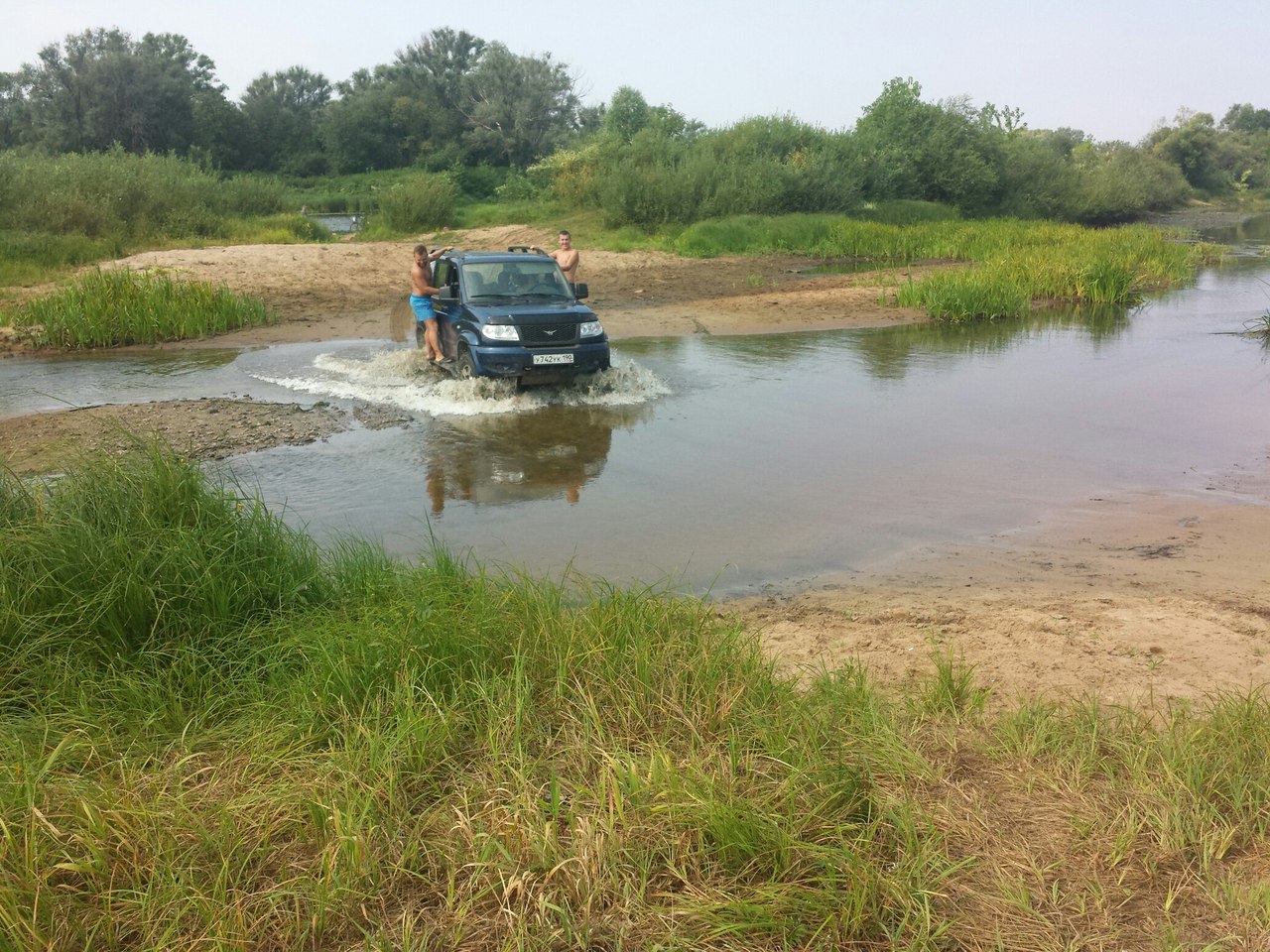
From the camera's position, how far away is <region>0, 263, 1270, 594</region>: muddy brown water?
7992 millimetres

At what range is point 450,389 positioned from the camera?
510 inches

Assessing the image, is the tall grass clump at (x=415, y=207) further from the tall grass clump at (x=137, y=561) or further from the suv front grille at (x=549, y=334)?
the tall grass clump at (x=137, y=561)

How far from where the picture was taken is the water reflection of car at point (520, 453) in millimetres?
Answer: 9266

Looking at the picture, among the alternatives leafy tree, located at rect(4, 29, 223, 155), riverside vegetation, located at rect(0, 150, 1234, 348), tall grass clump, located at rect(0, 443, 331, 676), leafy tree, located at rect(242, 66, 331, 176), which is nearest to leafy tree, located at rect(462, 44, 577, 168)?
leafy tree, located at rect(242, 66, 331, 176)

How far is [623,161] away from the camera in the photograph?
37312mm

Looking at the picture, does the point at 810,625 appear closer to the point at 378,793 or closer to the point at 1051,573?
the point at 1051,573

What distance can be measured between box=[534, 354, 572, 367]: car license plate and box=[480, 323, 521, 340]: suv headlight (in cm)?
35

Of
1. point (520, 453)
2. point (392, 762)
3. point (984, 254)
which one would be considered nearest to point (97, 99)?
point (984, 254)

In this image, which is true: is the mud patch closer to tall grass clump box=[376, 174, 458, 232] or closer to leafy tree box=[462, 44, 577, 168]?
tall grass clump box=[376, 174, 458, 232]

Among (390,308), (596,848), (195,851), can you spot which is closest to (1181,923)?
(596,848)

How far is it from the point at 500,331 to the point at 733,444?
3355mm

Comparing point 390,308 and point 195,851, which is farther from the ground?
point 390,308

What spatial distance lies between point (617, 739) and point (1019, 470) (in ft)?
23.9

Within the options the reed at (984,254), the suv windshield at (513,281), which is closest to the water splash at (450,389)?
the suv windshield at (513,281)
